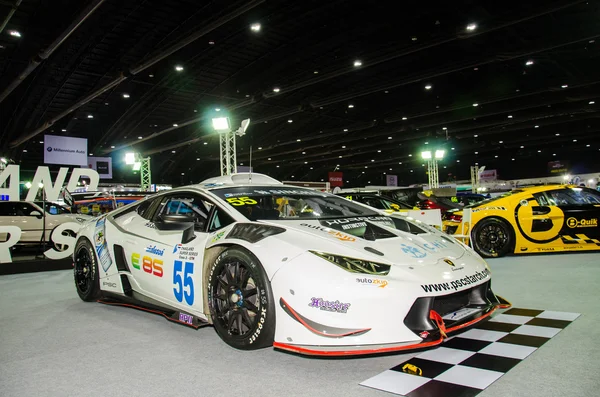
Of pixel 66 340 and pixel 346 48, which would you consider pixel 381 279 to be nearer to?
pixel 66 340

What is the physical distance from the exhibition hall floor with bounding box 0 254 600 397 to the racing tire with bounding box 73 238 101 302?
0.25 m

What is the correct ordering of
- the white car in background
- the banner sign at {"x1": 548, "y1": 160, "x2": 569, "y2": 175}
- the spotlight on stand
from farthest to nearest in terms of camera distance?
the banner sign at {"x1": 548, "y1": 160, "x2": 569, "y2": 175} → the spotlight on stand → the white car in background

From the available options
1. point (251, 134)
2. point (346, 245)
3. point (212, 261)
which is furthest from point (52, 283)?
point (251, 134)

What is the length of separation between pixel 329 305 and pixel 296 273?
256 mm

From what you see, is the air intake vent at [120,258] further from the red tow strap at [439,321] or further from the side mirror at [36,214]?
the side mirror at [36,214]

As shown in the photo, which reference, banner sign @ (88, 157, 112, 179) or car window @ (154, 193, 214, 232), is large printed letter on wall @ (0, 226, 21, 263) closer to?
car window @ (154, 193, 214, 232)

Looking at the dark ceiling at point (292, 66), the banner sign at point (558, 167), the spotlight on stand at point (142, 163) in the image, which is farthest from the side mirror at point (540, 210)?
the banner sign at point (558, 167)

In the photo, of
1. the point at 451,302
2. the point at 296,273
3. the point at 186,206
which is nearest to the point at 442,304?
the point at 451,302

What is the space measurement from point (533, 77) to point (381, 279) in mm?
17045

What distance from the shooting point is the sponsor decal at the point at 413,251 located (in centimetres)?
263

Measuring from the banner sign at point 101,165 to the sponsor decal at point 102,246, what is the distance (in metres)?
21.7

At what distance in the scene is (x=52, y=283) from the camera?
5805mm

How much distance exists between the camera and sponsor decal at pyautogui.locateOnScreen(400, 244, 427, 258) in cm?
263

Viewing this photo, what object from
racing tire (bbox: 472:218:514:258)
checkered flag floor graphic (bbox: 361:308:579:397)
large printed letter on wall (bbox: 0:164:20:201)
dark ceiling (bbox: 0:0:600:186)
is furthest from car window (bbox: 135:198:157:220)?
dark ceiling (bbox: 0:0:600:186)
